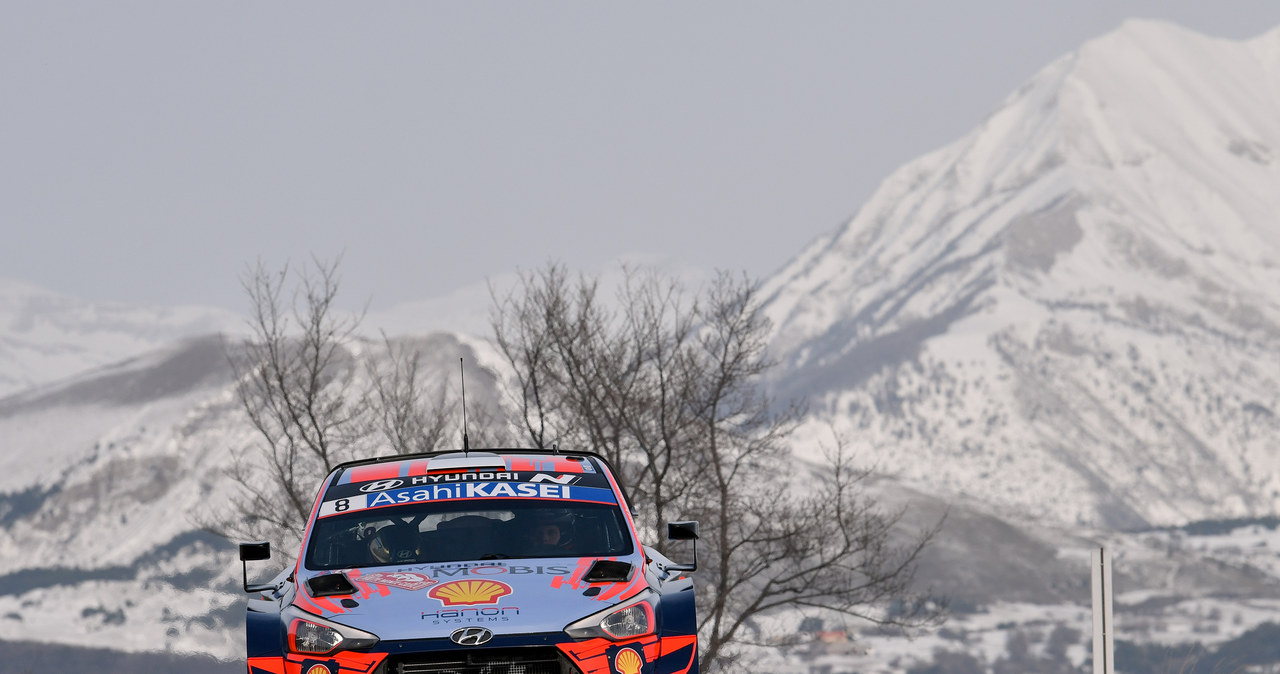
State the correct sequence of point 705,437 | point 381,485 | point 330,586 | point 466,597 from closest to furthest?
point 466,597 < point 330,586 < point 381,485 < point 705,437

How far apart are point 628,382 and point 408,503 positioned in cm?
1962

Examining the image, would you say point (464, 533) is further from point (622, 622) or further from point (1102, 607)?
point (1102, 607)

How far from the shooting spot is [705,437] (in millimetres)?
27516

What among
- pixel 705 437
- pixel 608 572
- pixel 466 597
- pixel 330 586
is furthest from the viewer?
pixel 705 437

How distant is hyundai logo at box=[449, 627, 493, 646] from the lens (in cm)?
625

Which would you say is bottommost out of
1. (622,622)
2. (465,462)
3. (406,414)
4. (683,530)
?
(622,622)

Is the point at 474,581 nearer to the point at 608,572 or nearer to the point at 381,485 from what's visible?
the point at 608,572

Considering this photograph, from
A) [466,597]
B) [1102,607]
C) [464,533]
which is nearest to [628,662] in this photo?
[466,597]

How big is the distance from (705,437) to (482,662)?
2132 centimetres

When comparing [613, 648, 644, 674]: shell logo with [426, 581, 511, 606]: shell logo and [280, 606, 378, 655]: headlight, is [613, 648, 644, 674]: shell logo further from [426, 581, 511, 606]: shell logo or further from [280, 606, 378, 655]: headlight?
[280, 606, 378, 655]: headlight

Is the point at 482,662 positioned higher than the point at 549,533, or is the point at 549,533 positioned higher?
the point at 549,533

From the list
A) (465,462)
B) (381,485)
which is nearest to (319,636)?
(381,485)

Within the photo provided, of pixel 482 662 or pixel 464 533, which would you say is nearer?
pixel 482 662

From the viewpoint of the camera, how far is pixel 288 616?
6.66m
